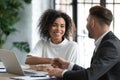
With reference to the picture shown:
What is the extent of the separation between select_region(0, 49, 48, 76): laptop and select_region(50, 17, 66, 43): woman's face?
0.79 m

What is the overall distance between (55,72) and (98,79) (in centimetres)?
33

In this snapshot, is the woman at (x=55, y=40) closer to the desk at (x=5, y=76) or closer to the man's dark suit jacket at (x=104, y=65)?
the desk at (x=5, y=76)

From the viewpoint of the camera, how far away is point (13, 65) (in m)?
2.91

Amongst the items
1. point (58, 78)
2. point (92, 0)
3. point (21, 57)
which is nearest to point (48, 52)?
point (58, 78)

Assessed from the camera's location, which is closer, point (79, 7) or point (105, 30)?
point (105, 30)

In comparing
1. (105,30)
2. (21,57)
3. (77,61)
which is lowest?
(21,57)

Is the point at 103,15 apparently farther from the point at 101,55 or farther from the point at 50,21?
the point at 50,21

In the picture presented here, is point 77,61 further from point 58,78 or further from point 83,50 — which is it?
point 83,50

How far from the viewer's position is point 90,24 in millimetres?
2541

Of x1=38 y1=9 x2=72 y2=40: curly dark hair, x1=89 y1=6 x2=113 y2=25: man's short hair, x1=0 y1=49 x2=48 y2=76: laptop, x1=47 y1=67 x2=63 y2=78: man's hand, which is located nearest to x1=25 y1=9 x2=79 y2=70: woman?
x1=38 y1=9 x2=72 y2=40: curly dark hair

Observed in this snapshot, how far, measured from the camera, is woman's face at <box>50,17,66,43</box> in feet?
12.2

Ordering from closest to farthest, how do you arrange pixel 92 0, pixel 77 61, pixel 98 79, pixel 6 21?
1. pixel 98 79
2. pixel 77 61
3. pixel 92 0
4. pixel 6 21

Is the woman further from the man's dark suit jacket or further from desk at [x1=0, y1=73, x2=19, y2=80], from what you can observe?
the man's dark suit jacket

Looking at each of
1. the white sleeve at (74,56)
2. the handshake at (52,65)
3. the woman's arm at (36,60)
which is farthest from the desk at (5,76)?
the white sleeve at (74,56)
